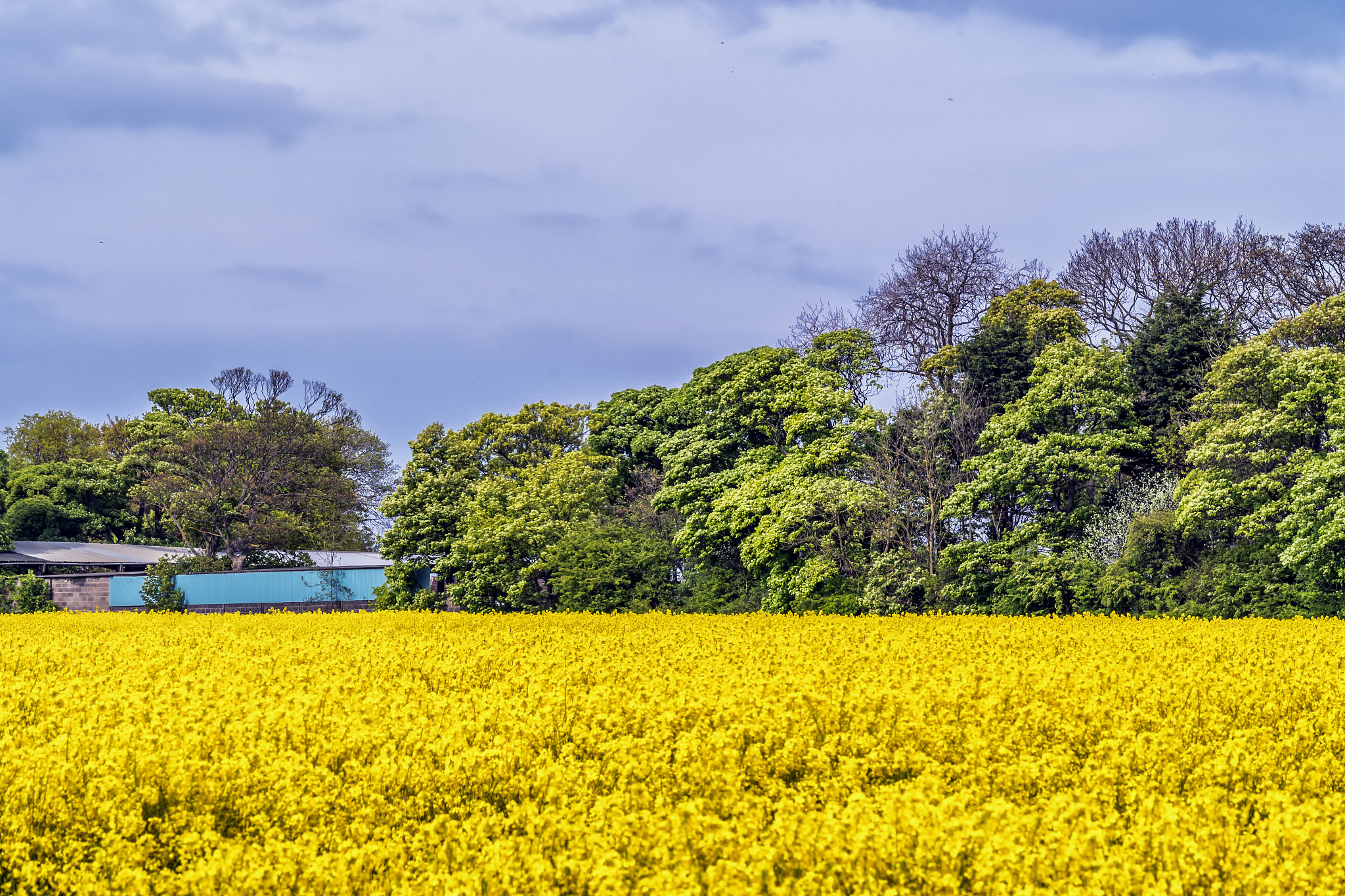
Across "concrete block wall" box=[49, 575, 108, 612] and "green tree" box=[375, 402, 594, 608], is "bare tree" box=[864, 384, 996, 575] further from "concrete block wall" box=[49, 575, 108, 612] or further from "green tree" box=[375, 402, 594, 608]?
"concrete block wall" box=[49, 575, 108, 612]

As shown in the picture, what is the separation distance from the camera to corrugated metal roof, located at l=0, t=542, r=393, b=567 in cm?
4156

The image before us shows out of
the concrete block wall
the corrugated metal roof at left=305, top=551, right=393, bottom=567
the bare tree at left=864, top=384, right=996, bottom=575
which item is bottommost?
the concrete block wall

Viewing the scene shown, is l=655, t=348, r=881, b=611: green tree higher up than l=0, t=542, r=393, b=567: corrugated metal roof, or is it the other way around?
l=655, t=348, r=881, b=611: green tree

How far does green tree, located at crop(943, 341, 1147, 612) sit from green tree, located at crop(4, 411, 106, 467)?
53.5m

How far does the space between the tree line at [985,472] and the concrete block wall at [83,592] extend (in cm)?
1042

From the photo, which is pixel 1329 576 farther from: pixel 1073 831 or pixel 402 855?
pixel 402 855

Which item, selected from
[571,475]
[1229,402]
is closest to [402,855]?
[1229,402]

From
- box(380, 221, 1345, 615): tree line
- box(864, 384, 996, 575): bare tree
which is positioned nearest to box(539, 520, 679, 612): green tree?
box(380, 221, 1345, 615): tree line

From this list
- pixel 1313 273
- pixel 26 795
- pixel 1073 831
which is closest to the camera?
pixel 1073 831

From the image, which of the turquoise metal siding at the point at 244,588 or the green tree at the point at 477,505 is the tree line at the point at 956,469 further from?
the turquoise metal siding at the point at 244,588

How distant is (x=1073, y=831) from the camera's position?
4082 mm

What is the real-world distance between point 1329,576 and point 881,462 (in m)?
10.7

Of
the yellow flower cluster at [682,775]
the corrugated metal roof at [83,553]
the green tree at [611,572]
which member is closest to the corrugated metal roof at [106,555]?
the corrugated metal roof at [83,553]

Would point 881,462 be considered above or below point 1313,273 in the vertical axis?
below
